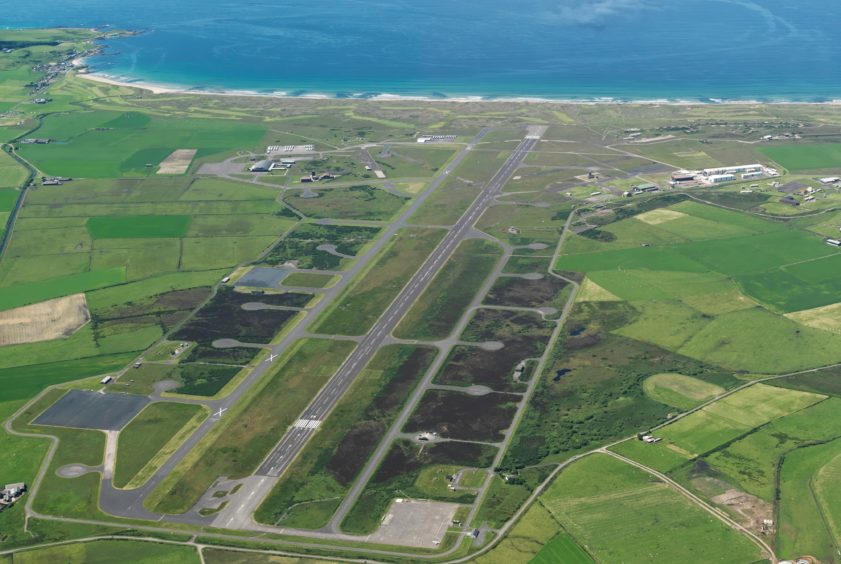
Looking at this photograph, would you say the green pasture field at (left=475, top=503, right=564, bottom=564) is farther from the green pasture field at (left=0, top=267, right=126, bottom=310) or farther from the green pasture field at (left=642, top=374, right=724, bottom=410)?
the green pasture field at (left=0, top=267, right=126, bottom=310)

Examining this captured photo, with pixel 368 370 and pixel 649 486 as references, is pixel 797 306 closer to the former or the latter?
pixel 649 486

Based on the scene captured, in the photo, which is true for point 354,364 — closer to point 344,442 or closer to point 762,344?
point 344,442

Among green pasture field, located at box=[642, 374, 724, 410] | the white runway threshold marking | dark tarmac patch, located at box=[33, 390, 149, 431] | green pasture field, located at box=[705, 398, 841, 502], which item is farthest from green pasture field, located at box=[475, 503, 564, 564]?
dark tarmac patch, located at box=[33, 390, 149, 431]

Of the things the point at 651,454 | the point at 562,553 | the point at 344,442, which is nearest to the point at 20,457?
the point at 344,442

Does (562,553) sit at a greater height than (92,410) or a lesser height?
lesser

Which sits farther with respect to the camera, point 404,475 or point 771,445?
point 771,445

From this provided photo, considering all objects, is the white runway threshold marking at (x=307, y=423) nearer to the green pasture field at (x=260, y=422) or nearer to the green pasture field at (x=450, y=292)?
the green pasture field at (x=260, y=422)

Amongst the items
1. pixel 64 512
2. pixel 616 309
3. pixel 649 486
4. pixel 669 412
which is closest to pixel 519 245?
pixel 616 309
